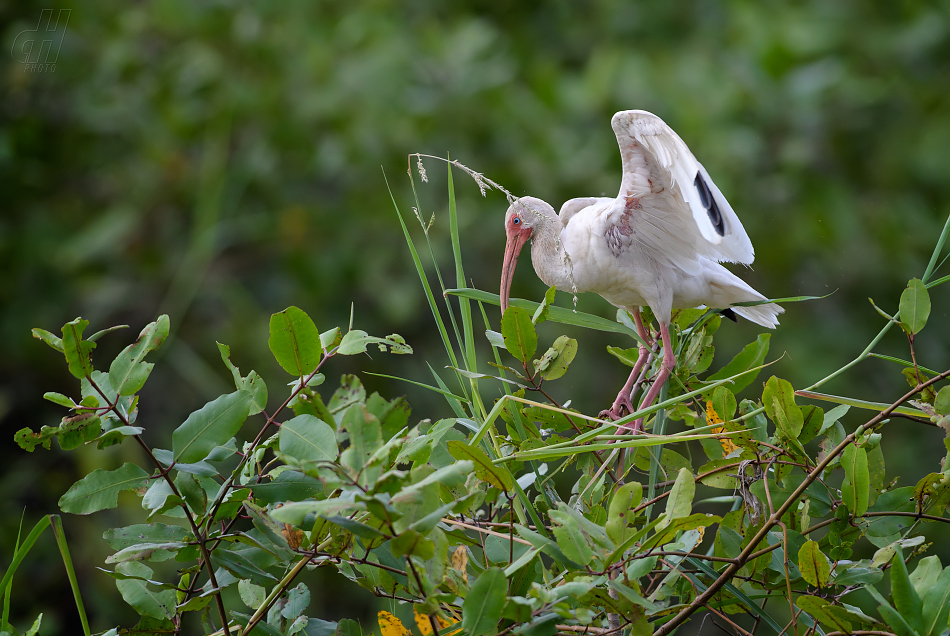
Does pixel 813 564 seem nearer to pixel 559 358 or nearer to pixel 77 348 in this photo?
pixel 559 358

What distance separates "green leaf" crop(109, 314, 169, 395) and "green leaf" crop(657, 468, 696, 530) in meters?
0.39

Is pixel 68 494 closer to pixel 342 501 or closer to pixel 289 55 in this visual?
pixel 342 501

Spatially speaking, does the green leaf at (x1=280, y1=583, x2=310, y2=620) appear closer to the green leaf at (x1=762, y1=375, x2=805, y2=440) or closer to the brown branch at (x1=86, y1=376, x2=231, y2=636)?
the brown branch at (x1=86, y1=376, x2=231, y2=636)

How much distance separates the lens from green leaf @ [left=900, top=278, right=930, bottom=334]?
2.09 feet

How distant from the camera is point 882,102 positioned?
281 centimetres

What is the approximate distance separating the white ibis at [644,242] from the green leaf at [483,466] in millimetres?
541

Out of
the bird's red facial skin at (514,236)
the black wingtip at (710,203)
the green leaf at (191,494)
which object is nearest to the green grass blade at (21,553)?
the green leaf at (191,494)

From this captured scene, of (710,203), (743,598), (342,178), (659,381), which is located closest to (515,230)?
(710,203)

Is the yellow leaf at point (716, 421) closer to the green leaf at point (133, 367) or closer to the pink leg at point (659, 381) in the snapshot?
the pink leg at point (659, 381)

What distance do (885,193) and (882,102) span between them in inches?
12.3

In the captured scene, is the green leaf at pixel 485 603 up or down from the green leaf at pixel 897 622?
up

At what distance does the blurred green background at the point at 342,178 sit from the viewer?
250 cm

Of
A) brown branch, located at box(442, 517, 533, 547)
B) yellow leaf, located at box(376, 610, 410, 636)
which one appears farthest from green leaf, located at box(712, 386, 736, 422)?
yellow leaf, located at box(376, 610, 410, 636)

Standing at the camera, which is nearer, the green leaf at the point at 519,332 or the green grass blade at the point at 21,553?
the green grass blade at the point at 21,553
